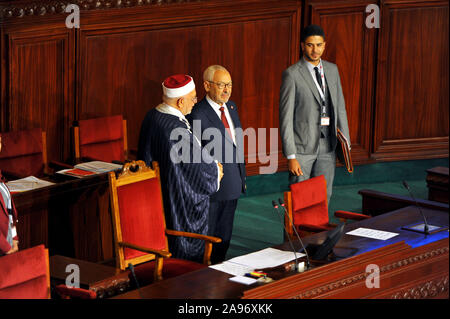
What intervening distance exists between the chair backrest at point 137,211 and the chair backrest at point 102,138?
1.71 m

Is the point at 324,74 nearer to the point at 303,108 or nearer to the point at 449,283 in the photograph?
the point at 303,108

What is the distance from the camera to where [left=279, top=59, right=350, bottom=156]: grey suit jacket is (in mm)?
5668

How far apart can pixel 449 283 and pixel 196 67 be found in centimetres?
356

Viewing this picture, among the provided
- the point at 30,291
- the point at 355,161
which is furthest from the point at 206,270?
the point at 355,161

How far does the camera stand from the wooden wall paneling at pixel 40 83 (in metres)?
6.27

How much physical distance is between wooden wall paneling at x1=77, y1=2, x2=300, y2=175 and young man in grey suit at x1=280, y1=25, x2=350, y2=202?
1.72 m

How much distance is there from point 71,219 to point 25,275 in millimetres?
1885

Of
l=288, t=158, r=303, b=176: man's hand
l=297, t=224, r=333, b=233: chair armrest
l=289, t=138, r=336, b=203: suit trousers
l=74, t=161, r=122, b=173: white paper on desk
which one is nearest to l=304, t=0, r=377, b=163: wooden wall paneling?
l=289, t=138, r=336, b=203: suit trousers

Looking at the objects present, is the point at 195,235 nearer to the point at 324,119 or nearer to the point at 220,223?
the point at 220,223

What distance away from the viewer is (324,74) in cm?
578
